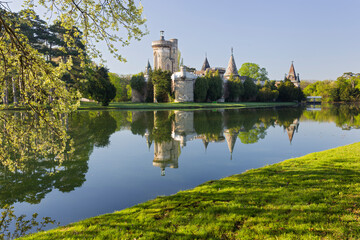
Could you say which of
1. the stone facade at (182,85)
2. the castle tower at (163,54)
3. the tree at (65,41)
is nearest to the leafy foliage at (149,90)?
the castle tower at (163,54)

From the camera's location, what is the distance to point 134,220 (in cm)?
348

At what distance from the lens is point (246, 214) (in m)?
3.48

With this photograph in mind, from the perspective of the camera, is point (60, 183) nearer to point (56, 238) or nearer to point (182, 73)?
point (56, 238)

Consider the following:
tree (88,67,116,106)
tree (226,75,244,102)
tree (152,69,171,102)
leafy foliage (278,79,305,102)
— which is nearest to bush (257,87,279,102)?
leafy foliage (278,79,305,102)

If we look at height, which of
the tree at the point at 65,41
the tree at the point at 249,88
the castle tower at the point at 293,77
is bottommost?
the tree at the point at 65,41

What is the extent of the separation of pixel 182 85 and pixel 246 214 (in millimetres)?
39452

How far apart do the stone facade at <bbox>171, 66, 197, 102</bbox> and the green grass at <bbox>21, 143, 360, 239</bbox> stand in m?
37.7

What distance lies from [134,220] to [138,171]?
2.99 meters

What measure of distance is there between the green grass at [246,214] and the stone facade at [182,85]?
124 ft

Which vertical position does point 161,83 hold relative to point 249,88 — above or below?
above

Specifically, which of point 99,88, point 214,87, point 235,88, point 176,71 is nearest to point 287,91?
point 235,88

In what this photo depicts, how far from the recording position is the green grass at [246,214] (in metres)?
3.03

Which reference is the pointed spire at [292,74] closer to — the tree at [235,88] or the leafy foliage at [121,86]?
the tree at [235,88]

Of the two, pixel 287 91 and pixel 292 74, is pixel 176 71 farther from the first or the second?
pixel 292 74
